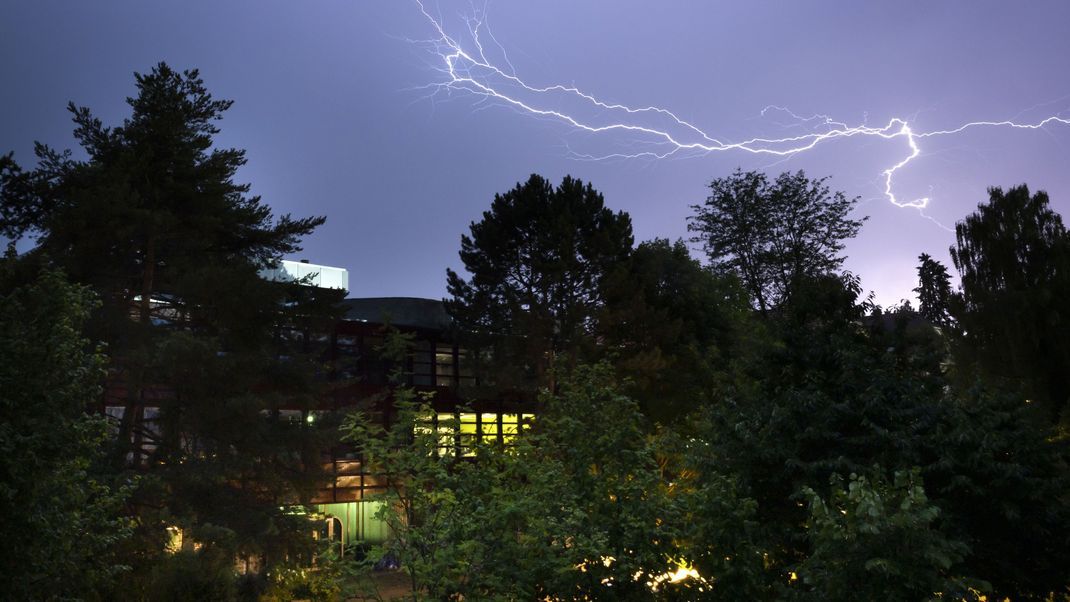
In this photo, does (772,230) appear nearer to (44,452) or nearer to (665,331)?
(665,331)

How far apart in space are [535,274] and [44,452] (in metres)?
22.2

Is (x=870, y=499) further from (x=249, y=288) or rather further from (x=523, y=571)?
(x=249, y=288)

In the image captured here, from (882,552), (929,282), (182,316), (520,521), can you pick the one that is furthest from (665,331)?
(929,282)

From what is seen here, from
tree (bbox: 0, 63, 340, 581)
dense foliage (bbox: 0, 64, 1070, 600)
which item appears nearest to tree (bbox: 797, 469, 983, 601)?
dense foliage (bbox: 0, 64, 1070, 600)

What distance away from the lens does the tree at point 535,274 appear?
93.8ft

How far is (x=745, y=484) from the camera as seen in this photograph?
37.5ft

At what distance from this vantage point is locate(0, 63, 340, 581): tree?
1792 cm

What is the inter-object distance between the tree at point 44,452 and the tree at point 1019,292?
71.4 feet

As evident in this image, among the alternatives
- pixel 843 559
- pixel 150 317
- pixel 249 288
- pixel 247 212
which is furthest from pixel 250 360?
pixel 843 559

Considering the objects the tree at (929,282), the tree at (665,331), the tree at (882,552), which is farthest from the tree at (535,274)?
the tree at (929,282)

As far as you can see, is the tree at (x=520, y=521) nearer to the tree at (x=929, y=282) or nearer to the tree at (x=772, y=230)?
the tree at (x=772, y=230)

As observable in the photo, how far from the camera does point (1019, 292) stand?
23.3 meters

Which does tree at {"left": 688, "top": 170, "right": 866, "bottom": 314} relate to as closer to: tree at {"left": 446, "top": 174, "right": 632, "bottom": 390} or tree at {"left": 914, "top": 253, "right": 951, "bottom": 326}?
tree at {"left": 446, "top": 174, "right": 632, "bottom": 390}

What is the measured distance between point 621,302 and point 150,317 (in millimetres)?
16235
